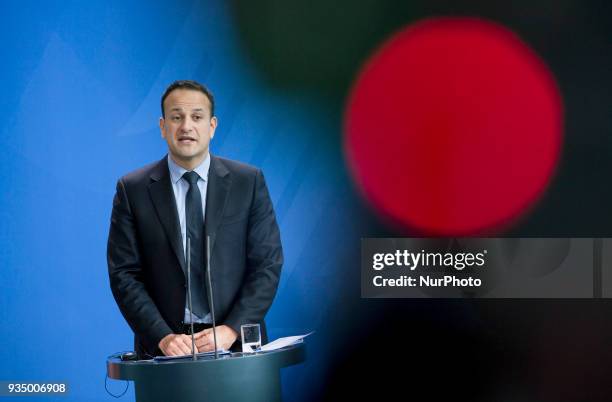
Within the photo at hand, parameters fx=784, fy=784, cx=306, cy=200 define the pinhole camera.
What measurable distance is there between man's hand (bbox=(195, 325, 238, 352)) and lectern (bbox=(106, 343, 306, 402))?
262 mm

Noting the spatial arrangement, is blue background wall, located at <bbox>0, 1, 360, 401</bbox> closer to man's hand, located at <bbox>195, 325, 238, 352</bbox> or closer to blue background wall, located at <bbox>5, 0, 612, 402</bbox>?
blue background wall, located at <bbox>5, 0, 612, 402</bbox>

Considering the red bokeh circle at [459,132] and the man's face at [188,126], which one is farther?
the red bokeh circle at [459,132]

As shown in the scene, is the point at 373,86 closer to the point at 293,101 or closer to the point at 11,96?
the point at 293,101

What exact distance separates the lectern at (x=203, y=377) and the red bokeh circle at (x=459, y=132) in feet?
4.74

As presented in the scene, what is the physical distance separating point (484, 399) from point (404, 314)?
611mm

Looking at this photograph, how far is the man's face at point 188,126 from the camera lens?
12.7 ft

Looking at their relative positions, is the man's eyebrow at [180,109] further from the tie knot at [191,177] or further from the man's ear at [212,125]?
the tie knot at [191,177]

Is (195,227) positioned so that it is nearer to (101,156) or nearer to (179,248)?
(179,248)

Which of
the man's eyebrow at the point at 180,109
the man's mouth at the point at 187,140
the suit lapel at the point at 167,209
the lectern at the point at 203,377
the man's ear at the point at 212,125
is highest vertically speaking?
the man's eyebrow at the point at 180,109

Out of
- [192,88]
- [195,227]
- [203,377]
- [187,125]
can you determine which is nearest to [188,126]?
[187,125]

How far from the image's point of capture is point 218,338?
3.42 metres

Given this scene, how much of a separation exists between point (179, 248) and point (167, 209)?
200 millimetres

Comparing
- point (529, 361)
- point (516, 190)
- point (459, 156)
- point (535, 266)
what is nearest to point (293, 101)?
point (459, 156)

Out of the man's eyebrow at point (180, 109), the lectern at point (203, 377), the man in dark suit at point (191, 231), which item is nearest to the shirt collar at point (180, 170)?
the man in dark suit at point (191, 231)
